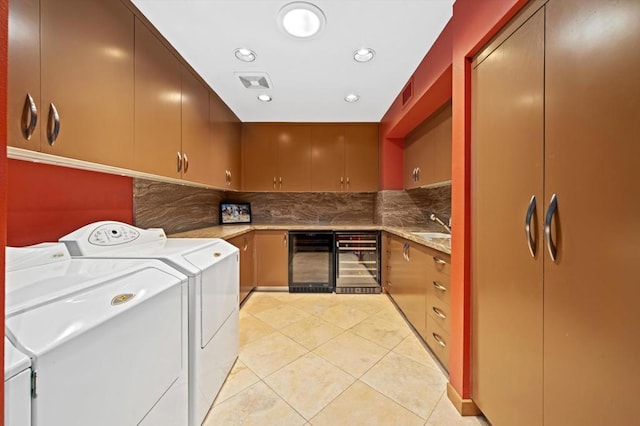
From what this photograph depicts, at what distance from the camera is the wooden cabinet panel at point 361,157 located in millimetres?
3275

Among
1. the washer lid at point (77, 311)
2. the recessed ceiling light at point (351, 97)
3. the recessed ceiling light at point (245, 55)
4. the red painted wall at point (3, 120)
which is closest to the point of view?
the red painted wall at point (3, 120)

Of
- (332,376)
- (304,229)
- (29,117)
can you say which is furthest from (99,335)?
(304,229)

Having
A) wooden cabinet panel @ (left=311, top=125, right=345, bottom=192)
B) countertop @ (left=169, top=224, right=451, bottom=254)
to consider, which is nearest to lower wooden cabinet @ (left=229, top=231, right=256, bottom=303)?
countertop @ (left=169, top=224, right=451, bottom=254)

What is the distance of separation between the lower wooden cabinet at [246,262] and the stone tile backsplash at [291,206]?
561 mm

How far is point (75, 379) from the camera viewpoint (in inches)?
22.2

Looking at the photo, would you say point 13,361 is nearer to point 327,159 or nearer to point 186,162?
point 186,162

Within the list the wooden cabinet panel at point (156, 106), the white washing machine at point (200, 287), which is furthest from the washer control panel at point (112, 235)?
the wooden cabinet panel at point (156, 106)

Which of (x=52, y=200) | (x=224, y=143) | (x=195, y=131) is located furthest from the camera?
(x=224, y=143)

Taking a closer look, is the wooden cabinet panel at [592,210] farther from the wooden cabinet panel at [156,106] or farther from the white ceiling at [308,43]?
the wooden cabinet panel at [156,106]

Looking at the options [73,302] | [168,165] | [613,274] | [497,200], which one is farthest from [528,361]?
[168,165]

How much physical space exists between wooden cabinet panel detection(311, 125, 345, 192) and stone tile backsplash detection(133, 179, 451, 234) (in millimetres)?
338

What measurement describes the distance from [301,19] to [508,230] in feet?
5.36

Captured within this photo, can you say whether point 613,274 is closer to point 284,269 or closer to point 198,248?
point 198,248

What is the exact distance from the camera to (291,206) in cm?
364
